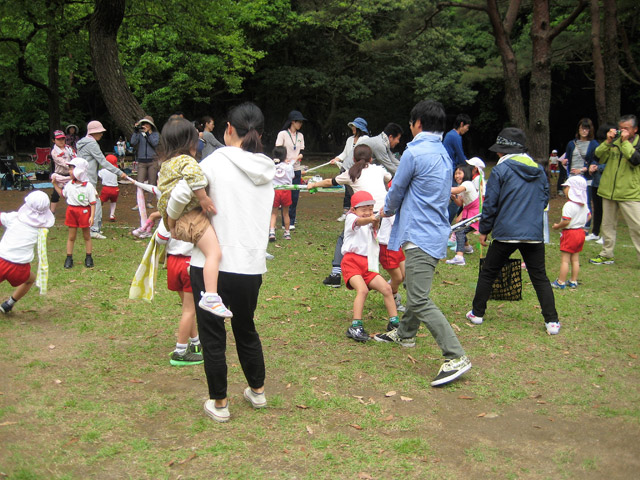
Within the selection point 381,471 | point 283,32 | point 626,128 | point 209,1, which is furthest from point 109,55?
point 283,32

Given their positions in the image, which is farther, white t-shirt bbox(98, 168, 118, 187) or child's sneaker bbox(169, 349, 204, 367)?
Answer: white t-shirt bbox(98, 168, 118, 187)

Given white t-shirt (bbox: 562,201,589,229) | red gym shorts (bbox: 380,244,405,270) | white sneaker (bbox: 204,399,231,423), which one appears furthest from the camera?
white t-shirt (bbox: 562,201,589,229)

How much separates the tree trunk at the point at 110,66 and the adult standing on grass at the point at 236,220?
982cm

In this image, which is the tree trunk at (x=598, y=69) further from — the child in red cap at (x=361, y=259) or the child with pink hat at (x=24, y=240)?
the child with pink hat at (x=24, y=240)

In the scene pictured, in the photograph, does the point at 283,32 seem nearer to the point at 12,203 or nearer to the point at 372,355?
the point at 12,203

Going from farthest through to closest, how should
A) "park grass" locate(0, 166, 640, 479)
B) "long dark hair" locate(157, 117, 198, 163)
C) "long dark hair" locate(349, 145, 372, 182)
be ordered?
"long dark hair" locate(349, 145, 372, 182)
"long dark hair" locate(157, 117, 198, 163)
"park grass" locate(0, 166, 640, 479)

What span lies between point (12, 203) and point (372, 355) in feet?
42.6

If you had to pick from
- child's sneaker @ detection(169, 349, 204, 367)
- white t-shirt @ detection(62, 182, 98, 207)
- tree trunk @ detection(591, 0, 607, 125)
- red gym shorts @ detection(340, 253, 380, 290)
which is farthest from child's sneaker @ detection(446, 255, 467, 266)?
tree trunk @ detection(591, 0, 607, 125)

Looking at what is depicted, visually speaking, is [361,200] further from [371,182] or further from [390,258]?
[371,182]

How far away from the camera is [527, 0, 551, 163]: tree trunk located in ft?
52.6

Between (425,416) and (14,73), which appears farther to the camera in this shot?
(14,73)

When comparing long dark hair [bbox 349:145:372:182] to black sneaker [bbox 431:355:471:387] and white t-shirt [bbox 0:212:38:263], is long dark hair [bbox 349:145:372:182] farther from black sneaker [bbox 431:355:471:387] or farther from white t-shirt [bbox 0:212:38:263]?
white t-shirt [bbox 0:212:38:263]

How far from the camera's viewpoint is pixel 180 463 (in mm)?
3596

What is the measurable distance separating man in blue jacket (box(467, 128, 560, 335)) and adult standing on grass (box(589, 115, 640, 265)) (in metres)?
3.48
